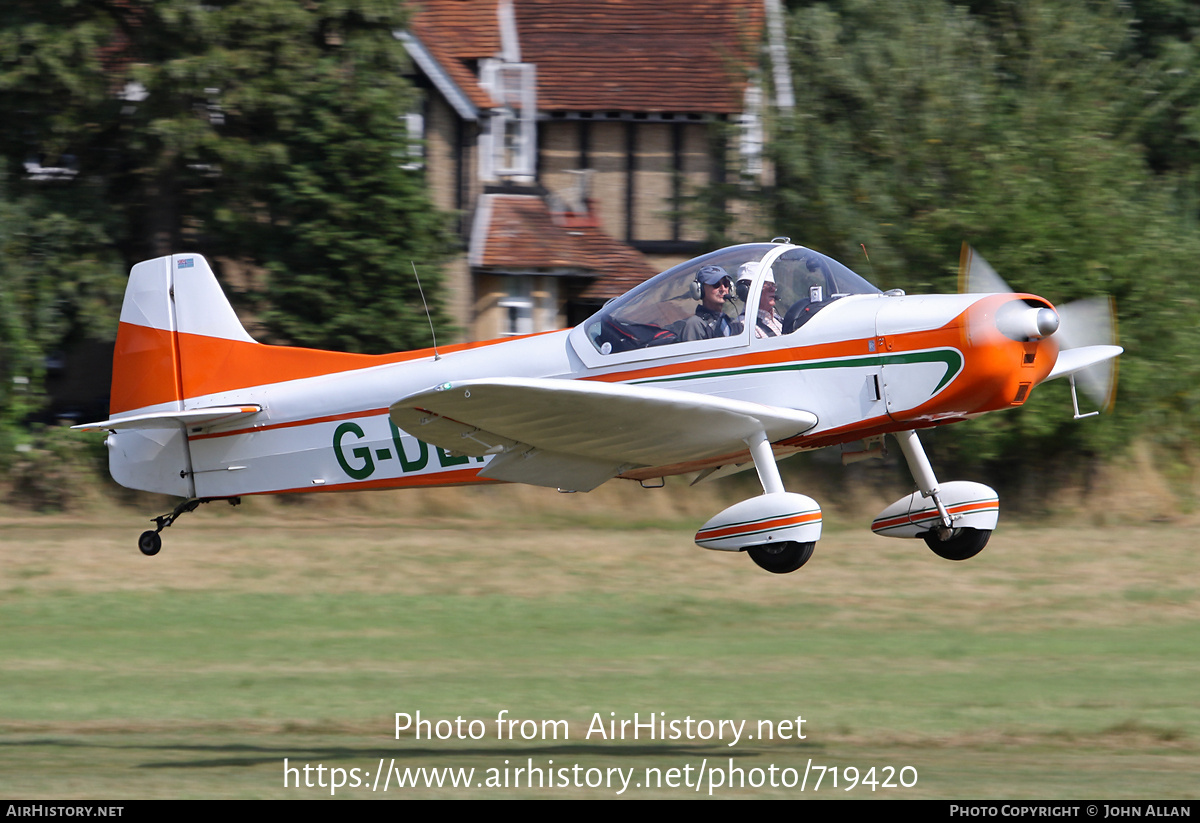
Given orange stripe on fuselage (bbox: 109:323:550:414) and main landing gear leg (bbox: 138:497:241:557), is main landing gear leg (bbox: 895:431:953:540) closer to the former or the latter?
orange stripe on fuselage (bbox: 109:323:550:414)

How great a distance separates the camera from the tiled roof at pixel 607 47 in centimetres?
2736

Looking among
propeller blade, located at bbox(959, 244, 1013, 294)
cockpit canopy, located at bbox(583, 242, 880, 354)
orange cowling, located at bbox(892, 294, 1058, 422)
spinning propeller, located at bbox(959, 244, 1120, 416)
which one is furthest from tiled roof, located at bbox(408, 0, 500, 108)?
orange cowling, located at bbox(892, 294, 1058, 422)

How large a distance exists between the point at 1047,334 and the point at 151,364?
269 inches

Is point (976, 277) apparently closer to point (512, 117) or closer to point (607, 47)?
point (512, 117)

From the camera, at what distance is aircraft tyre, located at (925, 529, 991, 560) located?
362 inches

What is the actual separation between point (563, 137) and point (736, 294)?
1980 cm

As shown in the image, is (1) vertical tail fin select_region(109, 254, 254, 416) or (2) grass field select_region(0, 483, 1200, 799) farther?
(2) grass field select_region(0, 483, 1200, 799)

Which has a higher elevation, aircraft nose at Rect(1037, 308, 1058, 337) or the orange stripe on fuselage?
aircraft nose at Rect(1037, 308, 1058, 337)

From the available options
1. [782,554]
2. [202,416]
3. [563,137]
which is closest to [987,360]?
[782,554]

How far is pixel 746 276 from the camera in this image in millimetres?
8859

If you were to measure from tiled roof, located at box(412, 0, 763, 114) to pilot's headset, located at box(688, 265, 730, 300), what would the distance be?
17912 mm

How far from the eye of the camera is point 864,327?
8.67 metres

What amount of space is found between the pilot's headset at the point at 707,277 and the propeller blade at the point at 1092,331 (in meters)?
2.27

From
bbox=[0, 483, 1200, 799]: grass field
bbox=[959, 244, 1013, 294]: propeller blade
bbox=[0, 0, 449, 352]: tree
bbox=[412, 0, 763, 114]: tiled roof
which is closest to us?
bbox=[959, 244, 1013, 294]: propeller blade
